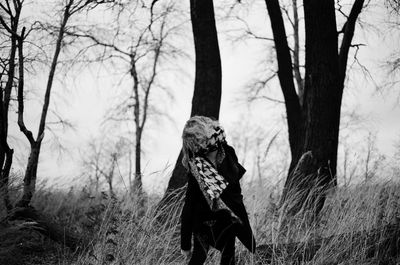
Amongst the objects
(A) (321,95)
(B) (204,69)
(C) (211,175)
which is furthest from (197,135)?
(A) (321,95)

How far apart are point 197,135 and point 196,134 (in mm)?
13

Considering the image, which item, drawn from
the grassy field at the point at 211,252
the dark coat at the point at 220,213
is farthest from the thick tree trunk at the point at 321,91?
the dark coat at the point at 220,213

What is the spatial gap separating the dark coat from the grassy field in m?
0.81

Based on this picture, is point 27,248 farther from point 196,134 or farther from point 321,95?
point 321,95

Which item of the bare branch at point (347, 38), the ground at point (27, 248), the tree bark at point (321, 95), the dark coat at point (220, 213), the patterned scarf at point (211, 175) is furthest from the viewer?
the bare branch at point (347, 38)

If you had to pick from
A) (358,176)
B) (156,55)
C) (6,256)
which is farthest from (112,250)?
(156,55)

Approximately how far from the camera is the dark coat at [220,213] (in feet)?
10.9

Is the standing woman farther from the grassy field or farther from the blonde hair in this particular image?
the grassy field

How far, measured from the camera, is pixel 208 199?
10.5 feet

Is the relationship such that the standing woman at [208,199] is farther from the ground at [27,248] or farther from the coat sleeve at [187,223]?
the ground at [27,248]

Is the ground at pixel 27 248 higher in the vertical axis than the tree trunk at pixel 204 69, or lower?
lower

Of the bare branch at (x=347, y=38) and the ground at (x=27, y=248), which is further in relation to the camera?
the bare branch at (x=347, y=38)

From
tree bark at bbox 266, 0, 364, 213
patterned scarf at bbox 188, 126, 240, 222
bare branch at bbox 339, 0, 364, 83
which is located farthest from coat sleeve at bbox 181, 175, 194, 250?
bare branch at bbox 339, 0, 364, 83

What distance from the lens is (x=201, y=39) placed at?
6.71 meters
